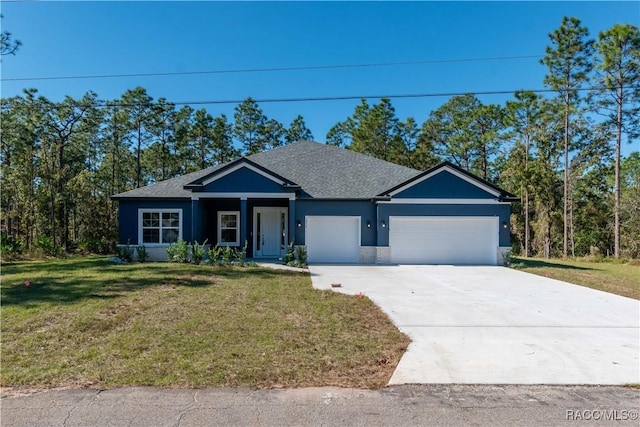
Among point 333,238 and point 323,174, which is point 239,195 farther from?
point 323,174

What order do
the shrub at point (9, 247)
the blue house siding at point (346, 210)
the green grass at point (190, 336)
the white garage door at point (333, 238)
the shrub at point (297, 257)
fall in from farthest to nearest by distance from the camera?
the shrub at point (9, 247) → the white garage door at point (333, 238) → the blue house siding at point (346, 210) → the shrub at point (297, 257) → the green grass at point (190, 336)

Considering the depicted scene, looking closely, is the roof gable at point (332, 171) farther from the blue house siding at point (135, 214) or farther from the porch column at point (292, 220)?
the blue house siding at point (135, 214)

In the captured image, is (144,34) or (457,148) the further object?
(457,148)

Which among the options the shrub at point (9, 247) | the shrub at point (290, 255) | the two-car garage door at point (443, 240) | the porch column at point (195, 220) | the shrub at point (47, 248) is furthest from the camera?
the shrub at point (47, 248)

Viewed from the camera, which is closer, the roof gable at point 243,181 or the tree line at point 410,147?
the roof gable at point 243,181

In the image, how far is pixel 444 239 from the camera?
51.0ft

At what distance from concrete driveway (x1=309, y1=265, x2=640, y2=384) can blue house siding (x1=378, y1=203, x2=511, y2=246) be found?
4.43 meters

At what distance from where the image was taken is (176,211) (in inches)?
615

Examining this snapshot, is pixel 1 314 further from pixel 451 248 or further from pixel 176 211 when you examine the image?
pixel 451 248

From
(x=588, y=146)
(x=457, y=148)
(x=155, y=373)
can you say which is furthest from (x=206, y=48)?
(x=588, y=146)

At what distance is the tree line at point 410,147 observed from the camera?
70.6 feet

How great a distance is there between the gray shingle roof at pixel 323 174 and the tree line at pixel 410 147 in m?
4.11

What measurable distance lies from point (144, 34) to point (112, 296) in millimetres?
9272

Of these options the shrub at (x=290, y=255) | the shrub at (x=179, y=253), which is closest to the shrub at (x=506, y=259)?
the shrub at (x=290, y=255)
